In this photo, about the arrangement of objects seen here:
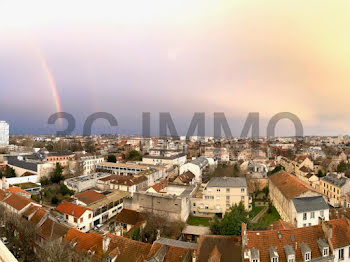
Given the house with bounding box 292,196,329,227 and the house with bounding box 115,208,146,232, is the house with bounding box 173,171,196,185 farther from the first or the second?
the house with bounding box 292,196,329,227

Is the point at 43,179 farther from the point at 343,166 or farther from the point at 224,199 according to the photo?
the point at 343,166

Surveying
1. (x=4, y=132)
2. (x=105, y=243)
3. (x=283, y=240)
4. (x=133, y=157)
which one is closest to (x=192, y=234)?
(x=105, y=243)

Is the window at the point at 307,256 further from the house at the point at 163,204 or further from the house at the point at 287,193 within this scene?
the house at the point at 163,204

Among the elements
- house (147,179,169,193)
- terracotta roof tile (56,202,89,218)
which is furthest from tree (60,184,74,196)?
house (147,179,169,193)

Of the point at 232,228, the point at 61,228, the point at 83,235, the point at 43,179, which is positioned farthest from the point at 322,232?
the point at 43,179

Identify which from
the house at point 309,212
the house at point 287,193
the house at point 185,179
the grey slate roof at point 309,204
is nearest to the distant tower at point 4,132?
the house at point 185,179

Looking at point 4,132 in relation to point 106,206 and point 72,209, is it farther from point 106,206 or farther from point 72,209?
A: point 72,209
